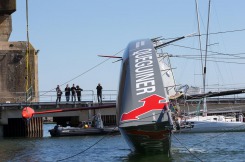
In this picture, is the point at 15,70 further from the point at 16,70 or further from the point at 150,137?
the point at 150,137

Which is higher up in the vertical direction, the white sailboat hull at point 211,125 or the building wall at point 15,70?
the building wall at point 15,70

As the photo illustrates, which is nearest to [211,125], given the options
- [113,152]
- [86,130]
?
[86,130]

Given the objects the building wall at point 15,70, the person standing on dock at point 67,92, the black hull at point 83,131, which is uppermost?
the building wall at point 15,70

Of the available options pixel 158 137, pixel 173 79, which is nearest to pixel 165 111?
pixel 158 137

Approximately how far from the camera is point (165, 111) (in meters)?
27.5

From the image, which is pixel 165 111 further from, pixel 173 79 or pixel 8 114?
pixel 8 114

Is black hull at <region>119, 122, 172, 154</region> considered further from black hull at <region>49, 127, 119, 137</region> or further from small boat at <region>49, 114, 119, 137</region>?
black hull at <region>49, 127, 119, 137</region>

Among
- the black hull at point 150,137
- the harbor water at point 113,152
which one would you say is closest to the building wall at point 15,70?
the harbor water at point 113,152

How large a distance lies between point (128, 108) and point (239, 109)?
34.9 m

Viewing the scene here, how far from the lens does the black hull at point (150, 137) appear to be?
27703mm

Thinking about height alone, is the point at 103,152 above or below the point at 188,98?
below

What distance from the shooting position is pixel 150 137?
92.8ft

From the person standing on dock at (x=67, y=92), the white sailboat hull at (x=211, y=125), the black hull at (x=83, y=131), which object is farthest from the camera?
the person standing on dock at (x=67, y=92)

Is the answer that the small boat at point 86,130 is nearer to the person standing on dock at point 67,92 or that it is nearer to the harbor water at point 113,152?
the person standing on dock at point 67,92
